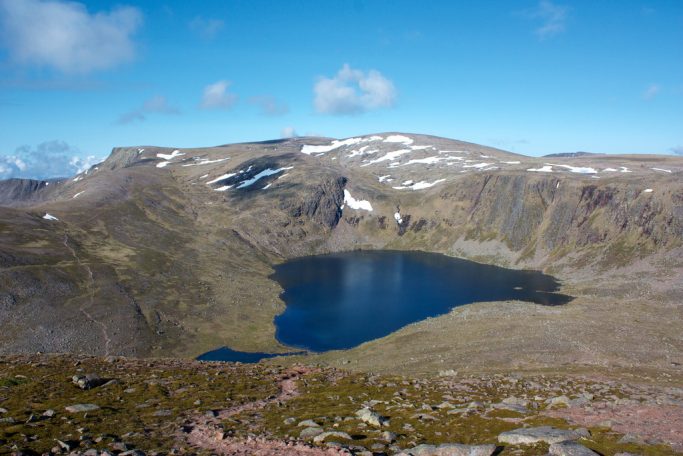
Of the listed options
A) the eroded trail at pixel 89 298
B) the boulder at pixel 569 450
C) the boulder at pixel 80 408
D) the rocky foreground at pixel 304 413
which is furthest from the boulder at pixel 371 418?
the eroded trail at pixel 89 298

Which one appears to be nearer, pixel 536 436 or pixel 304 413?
pixel 536 436

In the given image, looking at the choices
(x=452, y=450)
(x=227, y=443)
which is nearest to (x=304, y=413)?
(x=227, y=443)

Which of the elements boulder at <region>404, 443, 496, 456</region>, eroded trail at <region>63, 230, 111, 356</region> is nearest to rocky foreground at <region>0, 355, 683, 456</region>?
boulder at <region>404, 443, 496, 456</region>

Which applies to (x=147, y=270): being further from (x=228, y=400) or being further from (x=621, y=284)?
(x=621, y=284)

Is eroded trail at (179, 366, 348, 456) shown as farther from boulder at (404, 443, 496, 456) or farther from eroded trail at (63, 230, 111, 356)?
eroded trail at (63, 230, 111, 356)

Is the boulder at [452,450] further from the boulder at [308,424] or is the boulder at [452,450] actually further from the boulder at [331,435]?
the boulder at [308,424]

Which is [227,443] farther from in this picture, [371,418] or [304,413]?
[371,418]
